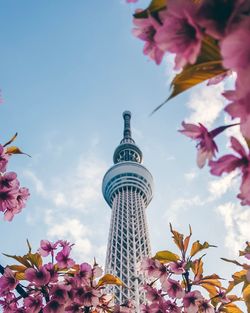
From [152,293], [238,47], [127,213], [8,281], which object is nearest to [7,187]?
[8,281]

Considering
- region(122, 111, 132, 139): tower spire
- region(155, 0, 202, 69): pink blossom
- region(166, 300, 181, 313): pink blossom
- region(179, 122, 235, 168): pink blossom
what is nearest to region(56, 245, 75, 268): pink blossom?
region(166, 300, 181, 313): pink blossom

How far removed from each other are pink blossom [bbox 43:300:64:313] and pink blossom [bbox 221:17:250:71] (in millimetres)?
1676

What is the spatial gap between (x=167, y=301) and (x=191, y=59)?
1.84 metres

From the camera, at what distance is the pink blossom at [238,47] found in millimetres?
547

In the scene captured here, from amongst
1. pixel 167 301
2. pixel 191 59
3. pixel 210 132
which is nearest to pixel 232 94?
pixel 191 59

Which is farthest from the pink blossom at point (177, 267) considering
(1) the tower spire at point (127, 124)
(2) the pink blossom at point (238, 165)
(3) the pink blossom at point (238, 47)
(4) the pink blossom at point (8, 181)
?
(1) the tower spire at point (127, 124)

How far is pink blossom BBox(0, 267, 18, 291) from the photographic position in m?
2.03

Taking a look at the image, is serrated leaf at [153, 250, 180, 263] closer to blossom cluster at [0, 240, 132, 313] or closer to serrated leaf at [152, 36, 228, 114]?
blossom cluster at [0, 240, 132, 313]

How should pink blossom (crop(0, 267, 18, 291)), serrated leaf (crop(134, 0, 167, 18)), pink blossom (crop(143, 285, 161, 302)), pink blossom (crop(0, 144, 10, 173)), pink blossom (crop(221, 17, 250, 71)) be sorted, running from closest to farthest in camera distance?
pink blossom (crop(221, 17, 250, 71)) → serrated leaf (crop(134, 0, 167, 18)) → pink blossom (crop(0, 144, 10, 173)) → pink blossom (crop(0, 267, 18, 291)) → pink blossom (crop(143, 285, 161, 302))

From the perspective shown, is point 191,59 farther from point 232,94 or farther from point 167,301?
point 167,301

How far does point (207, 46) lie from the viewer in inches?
28.3

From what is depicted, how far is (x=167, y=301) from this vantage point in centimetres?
219

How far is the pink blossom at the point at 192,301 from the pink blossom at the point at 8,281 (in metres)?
0.94

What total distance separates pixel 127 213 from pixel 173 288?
35.3 metres
